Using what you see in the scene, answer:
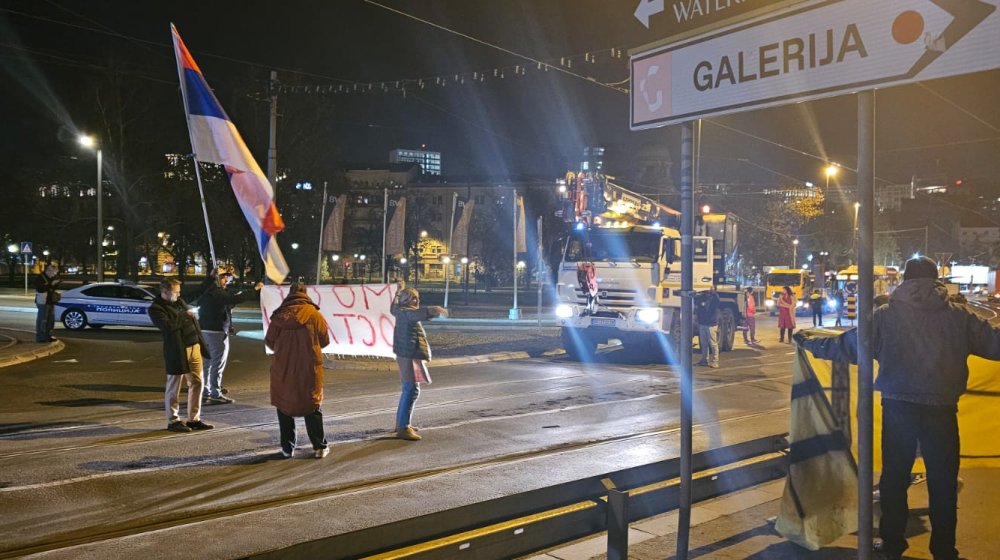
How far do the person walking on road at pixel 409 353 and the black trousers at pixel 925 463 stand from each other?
16.8ft

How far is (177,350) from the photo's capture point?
8930 millimetres

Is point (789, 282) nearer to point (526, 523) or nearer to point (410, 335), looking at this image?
point (410, 335)

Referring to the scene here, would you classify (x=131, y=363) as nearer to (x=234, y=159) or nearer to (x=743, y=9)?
(x=234, y=159)

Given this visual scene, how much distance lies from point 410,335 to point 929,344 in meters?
5.59

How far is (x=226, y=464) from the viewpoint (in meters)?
7.62

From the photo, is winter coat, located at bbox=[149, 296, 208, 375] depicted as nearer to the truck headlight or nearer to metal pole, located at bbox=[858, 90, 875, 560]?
metal pole, located at bbox=[858, 90, 875, 560]

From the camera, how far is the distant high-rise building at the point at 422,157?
148 meters

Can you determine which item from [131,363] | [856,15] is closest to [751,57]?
[856,15]

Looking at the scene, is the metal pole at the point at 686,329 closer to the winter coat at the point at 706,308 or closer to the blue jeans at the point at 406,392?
the blue jeans at the point at 406,392

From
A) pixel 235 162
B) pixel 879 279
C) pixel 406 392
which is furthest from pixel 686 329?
pixel 879 279

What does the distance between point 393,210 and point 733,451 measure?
23.3 metres

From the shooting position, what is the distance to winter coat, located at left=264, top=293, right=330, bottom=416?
7.61 meters

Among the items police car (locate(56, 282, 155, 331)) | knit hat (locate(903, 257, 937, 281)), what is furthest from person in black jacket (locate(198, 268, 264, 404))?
police car (locate(56, 282, 155, 331))

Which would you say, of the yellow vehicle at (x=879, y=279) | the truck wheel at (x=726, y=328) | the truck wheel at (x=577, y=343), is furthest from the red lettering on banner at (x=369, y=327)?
the yellow vehicle at (x=879, y=279)
